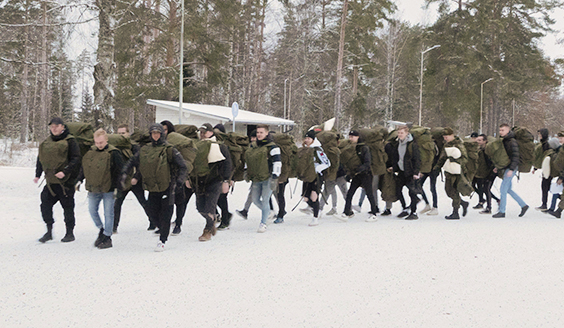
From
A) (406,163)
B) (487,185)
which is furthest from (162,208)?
(487,185)

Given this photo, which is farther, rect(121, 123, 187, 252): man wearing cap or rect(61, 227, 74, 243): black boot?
rect(61, 227, 74, 243): black boot

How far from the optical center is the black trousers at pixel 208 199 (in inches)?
282

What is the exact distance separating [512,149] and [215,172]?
6185 millimetres

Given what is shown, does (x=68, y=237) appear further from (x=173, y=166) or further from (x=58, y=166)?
(x=173, y=166)

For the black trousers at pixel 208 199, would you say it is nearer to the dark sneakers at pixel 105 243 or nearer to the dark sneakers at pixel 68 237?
the dark sneakers at pixel 105 243

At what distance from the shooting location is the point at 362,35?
3803 centimetres

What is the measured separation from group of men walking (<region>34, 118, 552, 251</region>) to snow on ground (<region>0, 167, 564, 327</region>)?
0.53 meters

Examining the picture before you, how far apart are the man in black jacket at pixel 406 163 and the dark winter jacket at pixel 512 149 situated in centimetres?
203

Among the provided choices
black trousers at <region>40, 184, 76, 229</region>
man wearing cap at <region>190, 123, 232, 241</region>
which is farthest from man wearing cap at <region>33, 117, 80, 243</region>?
man wearing cap at <region>190, 123, 232, 241</region>

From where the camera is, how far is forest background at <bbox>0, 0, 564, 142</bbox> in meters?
22.7

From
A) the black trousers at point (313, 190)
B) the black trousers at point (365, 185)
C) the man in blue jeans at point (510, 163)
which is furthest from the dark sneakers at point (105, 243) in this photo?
the man in blue jeans at point (510, 163)

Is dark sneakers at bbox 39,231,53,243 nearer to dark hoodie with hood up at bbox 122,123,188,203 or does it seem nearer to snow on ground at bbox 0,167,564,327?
snow on ground at bbox 0,167,564,327

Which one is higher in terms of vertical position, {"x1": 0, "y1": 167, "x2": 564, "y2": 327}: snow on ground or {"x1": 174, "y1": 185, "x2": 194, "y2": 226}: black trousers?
{"x1": 174, "y1": 185, "x2": 194, "y2": 226}: black trousers

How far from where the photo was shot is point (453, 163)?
931 centimetres
